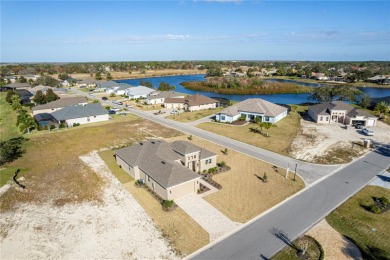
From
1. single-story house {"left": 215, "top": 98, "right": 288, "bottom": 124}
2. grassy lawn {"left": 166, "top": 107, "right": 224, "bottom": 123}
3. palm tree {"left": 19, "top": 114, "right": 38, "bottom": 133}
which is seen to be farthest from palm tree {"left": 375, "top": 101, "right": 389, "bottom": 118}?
palm tree {"left": 19, "top": 114, "right": 38, "bottom": 133}

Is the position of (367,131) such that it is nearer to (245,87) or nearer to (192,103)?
(192,103)

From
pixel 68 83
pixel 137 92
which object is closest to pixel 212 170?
pixel 137 92

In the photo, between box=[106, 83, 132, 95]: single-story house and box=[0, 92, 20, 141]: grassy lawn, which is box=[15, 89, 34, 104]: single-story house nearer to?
box=[0, 92, 20, 141]: grassy lawn

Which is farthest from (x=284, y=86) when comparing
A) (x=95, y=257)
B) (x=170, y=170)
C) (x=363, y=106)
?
(x=95, y=257)

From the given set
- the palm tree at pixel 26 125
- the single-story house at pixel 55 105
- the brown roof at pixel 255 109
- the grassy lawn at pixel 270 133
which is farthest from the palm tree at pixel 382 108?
the palm tree at pixel 26 125

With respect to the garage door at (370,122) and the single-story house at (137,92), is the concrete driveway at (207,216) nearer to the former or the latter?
the garage door at (370,122)

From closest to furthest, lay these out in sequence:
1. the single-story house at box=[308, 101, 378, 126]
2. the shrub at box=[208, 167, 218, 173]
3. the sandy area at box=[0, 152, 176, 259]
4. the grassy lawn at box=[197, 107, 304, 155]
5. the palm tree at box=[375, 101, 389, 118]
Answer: the sandy area at box=[0, 152, 176, 259], the shrub at box=[208, 167, 218, 173], the grassy lawn at box=[197, 107, 304, 155], the single-story house at box=[308, 101, 378, 126], the palm tree at box=[375, 101, 389, 118]

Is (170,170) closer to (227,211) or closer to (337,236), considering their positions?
(227,211)
